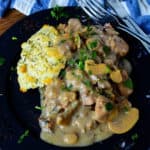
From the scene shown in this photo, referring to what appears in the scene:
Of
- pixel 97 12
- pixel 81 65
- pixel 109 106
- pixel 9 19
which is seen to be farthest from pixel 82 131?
pixel 9 19

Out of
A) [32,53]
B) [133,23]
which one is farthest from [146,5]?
[32,53]

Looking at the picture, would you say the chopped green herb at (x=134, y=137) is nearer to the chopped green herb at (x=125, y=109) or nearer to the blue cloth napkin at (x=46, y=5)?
the chopped green herb at (x=125, y=109)

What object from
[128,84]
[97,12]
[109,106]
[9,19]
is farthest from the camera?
[9,19]

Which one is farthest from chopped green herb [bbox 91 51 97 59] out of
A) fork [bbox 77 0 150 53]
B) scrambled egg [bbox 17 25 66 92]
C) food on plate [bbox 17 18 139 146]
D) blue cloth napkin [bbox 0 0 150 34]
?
blue cloth napkin [bbox 0 0 150 34]

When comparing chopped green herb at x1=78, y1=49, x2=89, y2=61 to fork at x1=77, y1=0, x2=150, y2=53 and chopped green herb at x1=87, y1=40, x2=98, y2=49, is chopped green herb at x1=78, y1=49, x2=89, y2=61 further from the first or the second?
fork at x1=77, y1=0, x2=150, y2=53

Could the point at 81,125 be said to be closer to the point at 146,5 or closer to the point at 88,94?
the point at 88,94

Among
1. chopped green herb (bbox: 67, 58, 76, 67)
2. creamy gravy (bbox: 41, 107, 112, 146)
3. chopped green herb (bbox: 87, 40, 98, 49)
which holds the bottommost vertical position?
creamy gravy (bbox: 41, 107, 112, 146)

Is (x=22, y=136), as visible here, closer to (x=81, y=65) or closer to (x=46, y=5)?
(x=81, y=65)
